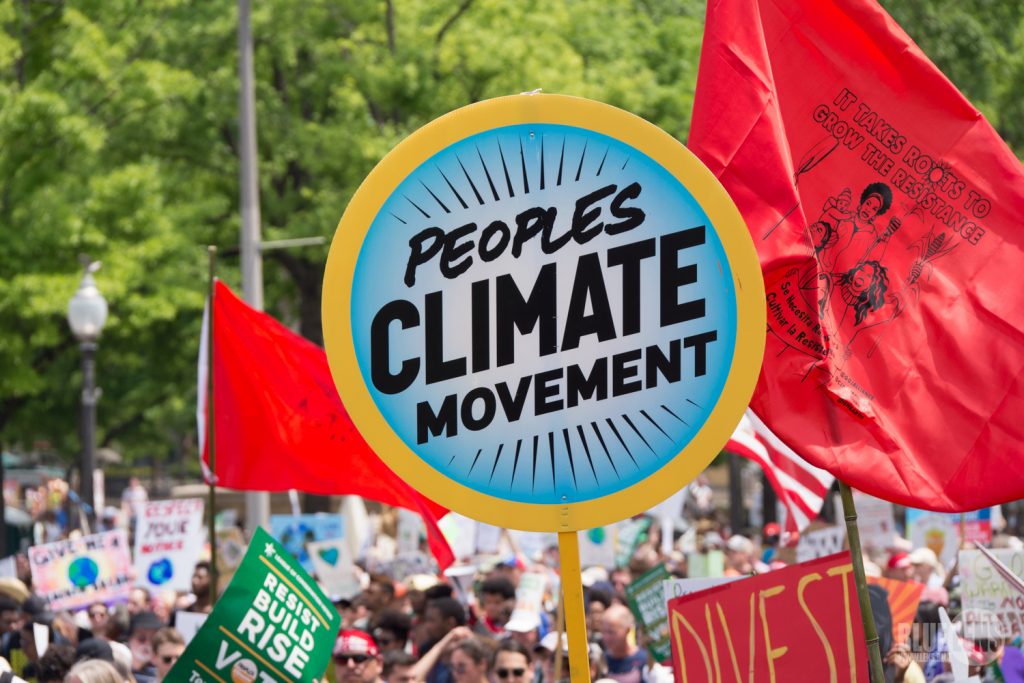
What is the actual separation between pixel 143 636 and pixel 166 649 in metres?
1.85

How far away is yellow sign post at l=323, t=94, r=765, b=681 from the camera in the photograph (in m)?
3.40

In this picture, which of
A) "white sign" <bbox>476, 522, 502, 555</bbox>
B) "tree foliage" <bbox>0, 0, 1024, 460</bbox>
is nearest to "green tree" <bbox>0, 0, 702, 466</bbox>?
"tree foliage" <bbox>0, 0, 1024, 460</bbox>

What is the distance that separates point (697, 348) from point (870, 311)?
1.75 meters

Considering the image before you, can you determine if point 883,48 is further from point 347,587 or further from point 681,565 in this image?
point 681,565

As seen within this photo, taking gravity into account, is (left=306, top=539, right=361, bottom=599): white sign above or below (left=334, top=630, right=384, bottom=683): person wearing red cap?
above

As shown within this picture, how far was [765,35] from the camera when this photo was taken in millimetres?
5160

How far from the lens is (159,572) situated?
575 inches

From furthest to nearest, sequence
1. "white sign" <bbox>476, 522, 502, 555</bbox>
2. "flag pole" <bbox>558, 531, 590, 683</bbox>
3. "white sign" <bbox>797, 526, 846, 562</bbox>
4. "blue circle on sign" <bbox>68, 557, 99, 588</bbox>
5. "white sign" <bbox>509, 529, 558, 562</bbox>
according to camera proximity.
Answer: "white sign" <bbox>476, 522, 502, 555</bbox>, "white sign" <bbox>509, 529, 558, 562</bbox>, "white sign" <bbox>797, 526, 846, 562</bbox>, "blue circle on sign" <bbox>68, 557, 99, 588</bbox>, "flag pole" <bbox>558, 531, 590, 683</bbox>

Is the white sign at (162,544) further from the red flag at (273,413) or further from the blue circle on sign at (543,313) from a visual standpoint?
the blue circle on sign at (543,313)

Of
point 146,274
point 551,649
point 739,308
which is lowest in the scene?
point 551,649

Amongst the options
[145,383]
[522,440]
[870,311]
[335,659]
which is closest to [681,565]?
[335,659]

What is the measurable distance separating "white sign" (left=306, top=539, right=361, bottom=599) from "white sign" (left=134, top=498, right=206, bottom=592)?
1.70m

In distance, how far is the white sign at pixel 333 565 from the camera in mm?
13258

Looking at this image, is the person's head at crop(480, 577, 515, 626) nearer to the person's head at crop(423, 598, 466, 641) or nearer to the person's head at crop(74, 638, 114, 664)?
the person's head at crop(423, 598, 466, 641)
